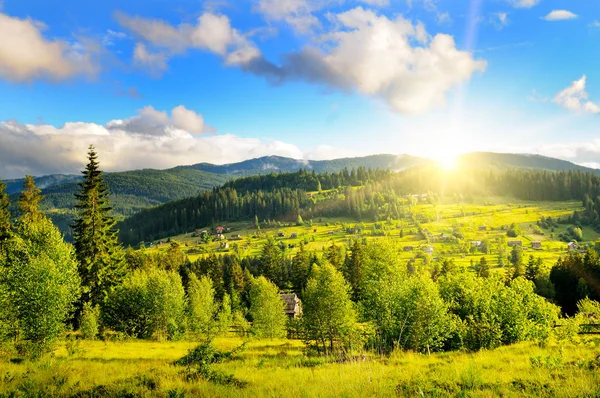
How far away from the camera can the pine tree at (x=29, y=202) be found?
3883 cm

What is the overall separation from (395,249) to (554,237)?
165840mm

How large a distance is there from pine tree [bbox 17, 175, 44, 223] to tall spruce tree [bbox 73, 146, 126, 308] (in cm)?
492

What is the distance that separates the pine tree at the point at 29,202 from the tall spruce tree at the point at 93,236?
492cm

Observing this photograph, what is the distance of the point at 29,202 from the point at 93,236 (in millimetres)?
9507

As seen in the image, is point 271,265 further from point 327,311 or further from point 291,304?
Answer: point 327,311

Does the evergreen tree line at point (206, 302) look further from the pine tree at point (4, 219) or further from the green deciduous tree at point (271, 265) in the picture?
the green deciduous tree at point (271, 265)

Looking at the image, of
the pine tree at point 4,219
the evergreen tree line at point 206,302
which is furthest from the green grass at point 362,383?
the pine tree at point 4,219

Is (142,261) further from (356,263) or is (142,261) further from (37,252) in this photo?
(37,252)

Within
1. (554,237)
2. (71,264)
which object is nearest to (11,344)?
(71,264)

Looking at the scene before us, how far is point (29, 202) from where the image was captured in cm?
3994

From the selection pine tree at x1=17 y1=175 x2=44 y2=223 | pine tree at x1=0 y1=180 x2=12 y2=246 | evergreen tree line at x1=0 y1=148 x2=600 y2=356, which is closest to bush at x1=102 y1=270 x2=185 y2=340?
evergreen tree line at x1=0 y1=148 x2=600 y2=356

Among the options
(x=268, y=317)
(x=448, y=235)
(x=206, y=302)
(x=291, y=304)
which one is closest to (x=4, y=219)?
(x=206, y=302)

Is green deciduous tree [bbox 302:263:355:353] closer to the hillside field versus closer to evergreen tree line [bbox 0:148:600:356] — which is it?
evergreen tree line [bbox 0:148:600:356]

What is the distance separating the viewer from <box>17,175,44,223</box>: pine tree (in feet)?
127
